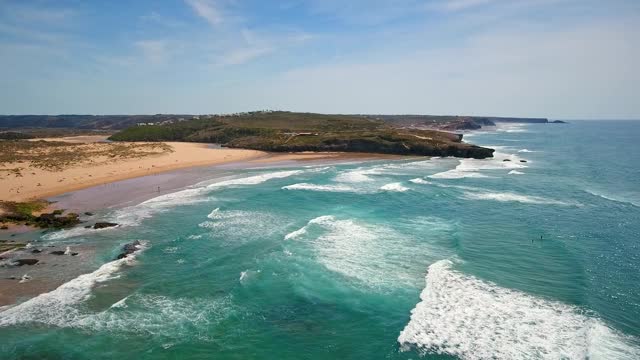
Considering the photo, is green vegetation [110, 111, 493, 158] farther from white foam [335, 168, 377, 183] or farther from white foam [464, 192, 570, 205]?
white foam [464, 192, 570, 205]

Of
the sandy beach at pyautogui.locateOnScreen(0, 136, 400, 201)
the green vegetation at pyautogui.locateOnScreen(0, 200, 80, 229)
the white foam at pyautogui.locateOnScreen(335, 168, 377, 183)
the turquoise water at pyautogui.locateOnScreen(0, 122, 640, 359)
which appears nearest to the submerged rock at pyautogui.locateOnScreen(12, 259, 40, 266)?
the turquoise water at pyautogui.locateOnScreen(0, 122, 640, 359)

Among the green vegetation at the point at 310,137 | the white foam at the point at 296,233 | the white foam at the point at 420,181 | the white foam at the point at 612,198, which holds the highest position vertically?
the green vegetation at the point at 310,137

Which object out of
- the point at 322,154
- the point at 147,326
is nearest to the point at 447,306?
the point at 147,326

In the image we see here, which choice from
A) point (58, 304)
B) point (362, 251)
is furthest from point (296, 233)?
point (58, 304)

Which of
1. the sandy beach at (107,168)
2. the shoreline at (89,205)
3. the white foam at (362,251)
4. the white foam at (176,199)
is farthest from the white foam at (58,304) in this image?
the sandy beach at (107,168)

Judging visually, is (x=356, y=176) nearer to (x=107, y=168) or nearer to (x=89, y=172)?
(x=107, y=168)

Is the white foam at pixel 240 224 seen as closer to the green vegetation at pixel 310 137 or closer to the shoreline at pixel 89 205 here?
the shoreline at pixel 89 205
